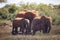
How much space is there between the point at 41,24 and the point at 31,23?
0.13 metres

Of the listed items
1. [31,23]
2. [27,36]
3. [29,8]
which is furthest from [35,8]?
[27,36]

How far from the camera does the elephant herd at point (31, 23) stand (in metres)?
1.80

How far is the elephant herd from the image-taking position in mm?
1795

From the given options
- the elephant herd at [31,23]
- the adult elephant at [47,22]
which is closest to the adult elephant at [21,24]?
the elephant herd at [31,23]

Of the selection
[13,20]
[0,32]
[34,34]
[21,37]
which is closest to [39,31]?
[34,34]

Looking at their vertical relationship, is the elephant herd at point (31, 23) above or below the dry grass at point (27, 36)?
above

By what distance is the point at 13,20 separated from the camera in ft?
5.90

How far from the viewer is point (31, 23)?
1.80 metres

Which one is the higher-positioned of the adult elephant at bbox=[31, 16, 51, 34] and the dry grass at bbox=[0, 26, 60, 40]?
the adult elephant at bbox=[31, 16, 51, 34]

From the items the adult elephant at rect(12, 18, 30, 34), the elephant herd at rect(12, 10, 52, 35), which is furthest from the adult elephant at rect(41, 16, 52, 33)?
the adult elephant at rect(12, 18, 30, 34)

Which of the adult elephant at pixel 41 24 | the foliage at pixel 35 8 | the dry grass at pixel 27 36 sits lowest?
the dry grass at pixel 27 36

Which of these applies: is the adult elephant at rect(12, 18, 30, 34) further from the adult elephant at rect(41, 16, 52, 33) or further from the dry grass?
the adult elephant at rect(41, 16, 52, 33)

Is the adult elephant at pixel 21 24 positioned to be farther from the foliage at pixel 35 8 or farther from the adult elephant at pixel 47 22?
the adult elephant at pixel 47 22

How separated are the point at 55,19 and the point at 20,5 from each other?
0.48 meters
